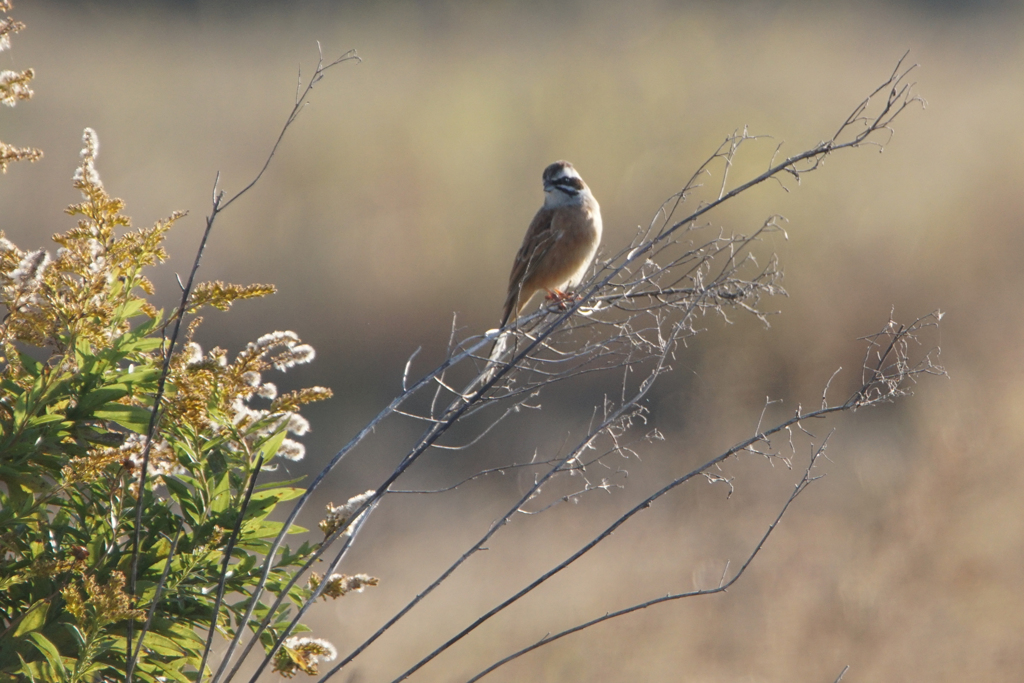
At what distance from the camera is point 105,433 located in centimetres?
183

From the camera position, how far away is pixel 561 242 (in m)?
4.75

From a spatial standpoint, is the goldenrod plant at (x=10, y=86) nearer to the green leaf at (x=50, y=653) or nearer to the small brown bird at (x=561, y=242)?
the green leaf at (x=50, y=653)

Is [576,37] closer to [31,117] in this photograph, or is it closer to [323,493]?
[31,117]

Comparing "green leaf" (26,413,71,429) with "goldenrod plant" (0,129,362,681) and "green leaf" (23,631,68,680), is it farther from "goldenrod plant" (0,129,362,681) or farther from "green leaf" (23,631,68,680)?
"green leaf" (23,631,68,680)

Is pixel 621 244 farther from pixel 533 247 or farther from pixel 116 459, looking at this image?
pixel 116 459

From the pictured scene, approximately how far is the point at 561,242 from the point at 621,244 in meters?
4.86

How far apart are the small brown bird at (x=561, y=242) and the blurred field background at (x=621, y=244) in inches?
49.4

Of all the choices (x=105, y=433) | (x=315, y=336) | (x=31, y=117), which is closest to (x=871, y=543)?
(x=315, y=336)

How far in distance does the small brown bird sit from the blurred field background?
4.11 ft

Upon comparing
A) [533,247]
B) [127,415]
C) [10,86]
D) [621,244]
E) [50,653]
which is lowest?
[50,653]

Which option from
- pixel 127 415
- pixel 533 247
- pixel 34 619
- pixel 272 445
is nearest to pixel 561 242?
pixel 533 247

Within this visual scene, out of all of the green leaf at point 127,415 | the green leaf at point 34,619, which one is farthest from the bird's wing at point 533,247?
the green leaf at point 34,619

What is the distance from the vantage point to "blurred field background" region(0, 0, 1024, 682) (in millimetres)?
7184

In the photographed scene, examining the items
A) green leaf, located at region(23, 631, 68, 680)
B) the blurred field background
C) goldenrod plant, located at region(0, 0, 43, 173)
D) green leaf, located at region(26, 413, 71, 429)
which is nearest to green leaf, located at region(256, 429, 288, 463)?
green leaf, located at region(26, 413, 71, 429)
